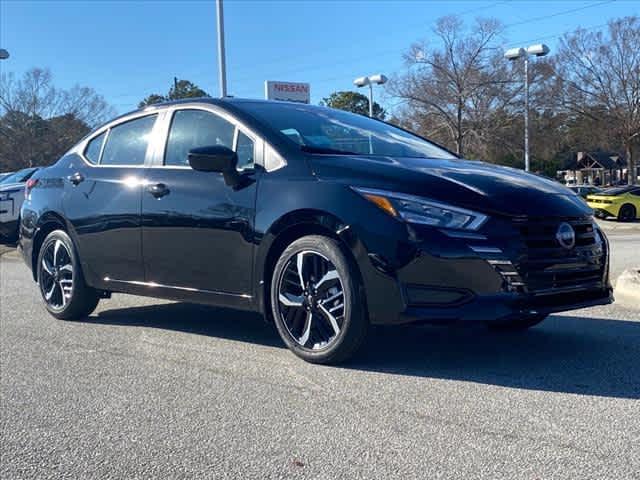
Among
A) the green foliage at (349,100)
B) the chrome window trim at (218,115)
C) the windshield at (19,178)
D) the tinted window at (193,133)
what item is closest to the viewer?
the chrome window trim at (218,115)

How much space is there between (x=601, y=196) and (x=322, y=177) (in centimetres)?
2575

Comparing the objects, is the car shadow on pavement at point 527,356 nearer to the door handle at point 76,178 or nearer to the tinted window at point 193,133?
the tinted window at point 193,133

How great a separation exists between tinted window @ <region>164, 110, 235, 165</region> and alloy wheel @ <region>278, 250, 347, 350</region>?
1.12 m

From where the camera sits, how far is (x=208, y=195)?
4.93m

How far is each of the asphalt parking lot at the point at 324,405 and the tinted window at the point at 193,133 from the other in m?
1.35

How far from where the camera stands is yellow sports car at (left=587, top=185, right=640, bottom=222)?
1078 inches

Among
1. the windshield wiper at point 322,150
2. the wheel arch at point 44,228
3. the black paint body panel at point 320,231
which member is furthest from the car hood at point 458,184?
the wheel arch at point 44,228

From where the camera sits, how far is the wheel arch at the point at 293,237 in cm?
420

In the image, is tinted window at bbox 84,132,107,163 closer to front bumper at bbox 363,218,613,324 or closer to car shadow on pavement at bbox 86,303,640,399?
car shadow on pavement at bbox 86,303,640,399

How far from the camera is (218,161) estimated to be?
4.76 metres

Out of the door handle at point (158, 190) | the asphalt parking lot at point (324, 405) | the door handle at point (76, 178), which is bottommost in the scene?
the asphalt parking lot at point (324, 405)

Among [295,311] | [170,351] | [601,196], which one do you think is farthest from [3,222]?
[601,196]

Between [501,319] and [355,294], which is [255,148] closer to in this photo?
[355,294]

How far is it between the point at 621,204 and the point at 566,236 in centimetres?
2509
